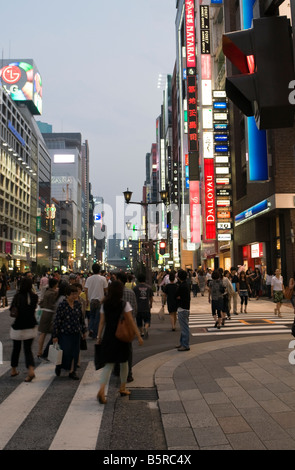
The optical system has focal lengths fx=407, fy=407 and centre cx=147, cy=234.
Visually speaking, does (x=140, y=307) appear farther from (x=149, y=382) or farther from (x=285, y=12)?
(x=285, y=12)

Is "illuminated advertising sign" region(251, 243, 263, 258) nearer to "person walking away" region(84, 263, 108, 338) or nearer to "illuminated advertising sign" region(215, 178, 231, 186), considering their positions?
"illuminated advertising sign" region(215, 178, 231, 186)

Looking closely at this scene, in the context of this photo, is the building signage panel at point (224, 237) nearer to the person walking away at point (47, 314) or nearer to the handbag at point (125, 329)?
the person walking away at point (47, 314)

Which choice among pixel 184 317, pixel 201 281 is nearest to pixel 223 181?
pixel 201 281

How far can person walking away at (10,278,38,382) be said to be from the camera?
7.34 meters

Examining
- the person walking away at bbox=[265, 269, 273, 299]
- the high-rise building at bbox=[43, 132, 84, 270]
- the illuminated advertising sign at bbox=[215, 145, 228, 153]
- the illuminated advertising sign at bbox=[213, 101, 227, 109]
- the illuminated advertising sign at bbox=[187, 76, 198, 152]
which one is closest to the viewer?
the person walking away at bbox=[265, 269, 273, 299]

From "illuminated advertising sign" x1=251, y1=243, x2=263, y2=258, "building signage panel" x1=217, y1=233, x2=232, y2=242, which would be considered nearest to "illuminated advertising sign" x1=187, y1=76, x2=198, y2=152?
"building signage panel" x1=217, y1=233, x2=232, y2=242

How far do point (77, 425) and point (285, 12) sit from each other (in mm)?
23270

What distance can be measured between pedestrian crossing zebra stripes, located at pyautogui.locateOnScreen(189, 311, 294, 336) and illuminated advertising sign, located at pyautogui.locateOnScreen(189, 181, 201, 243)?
28.3 m

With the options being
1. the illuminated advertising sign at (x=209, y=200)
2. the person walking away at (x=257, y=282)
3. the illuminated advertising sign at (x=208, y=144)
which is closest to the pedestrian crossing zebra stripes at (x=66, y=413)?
A: the person walking away at (x=257, y=282)

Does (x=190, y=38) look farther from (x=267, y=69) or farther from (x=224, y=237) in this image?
(x=267, y=69)

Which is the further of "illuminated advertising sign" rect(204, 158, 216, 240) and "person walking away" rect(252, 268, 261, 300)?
"illuminated advertising sign" rect(204, 158, 216, 240)

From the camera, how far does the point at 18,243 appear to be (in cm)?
8000

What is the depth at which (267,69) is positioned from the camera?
10.2 feet
